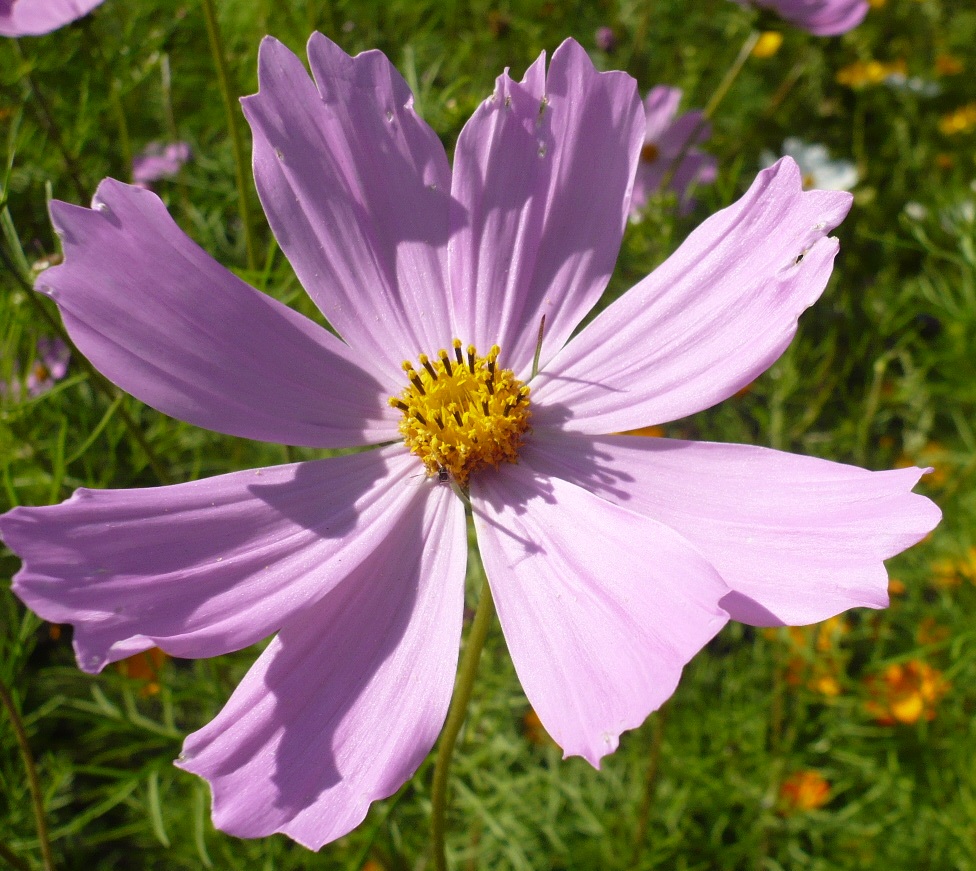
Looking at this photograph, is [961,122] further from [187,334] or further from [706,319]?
[187,334]

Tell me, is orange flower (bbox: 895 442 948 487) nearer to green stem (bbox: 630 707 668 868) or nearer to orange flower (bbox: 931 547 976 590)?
orange flower (bbox: 931 547 976 590)

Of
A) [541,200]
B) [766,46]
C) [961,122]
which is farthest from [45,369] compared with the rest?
[961,122]

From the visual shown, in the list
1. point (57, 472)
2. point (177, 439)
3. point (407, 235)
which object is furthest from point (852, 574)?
point (177, 439)

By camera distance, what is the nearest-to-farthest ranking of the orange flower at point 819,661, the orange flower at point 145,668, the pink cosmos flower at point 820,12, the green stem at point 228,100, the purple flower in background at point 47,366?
the green stem at point 228,100
the orange flower at point 145,668
the purple flower in background at point 47,366
the pink cosmos flower at point 820,12
the orange flower at point 819,661

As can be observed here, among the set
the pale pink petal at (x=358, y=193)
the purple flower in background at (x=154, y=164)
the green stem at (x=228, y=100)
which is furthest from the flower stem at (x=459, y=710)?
the purple flower in background at (x=154, y=164)

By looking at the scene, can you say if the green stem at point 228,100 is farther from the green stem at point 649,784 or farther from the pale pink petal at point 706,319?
the green stem at point 649,784

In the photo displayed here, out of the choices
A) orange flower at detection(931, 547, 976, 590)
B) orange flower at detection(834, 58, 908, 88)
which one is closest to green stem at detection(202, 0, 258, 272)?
orange flower at detection(931, 547, 976, 590)

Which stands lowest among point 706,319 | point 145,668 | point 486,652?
point 486,652
